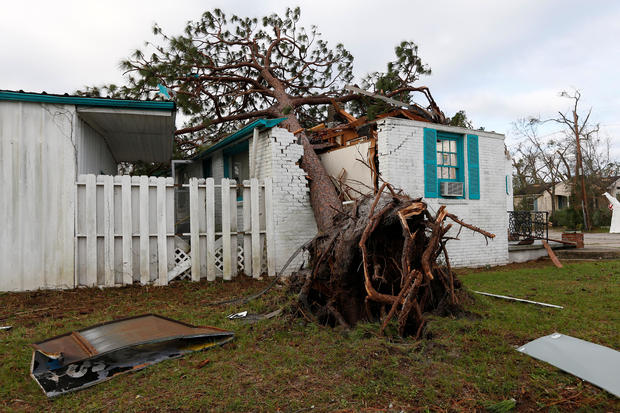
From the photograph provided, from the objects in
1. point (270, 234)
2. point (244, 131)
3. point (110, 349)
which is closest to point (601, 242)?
point (270, 234)

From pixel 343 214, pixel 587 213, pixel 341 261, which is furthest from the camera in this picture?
pixel 587 213

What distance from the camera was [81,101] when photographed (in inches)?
278

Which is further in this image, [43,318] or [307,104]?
[307,104]

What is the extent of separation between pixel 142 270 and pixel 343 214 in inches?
166

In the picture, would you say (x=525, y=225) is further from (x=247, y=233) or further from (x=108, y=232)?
(x=108, y=232)

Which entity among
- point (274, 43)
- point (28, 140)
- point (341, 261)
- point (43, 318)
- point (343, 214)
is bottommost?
point (43, 318)

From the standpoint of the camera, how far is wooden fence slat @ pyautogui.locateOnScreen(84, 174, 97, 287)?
22.9ft

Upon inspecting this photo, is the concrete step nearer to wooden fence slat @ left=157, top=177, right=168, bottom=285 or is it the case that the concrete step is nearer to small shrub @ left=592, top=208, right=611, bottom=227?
wooden fence slat @ left=157, top=177, right=168, bottom=285

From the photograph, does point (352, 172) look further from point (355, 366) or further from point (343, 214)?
point (355, 366)

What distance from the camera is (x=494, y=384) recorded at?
3.06 metres

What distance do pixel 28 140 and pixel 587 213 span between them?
33362 millimetres

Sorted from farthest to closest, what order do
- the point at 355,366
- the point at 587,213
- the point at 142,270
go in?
1. the point at 587,213
2. the point at 142,270
3. the point at 355,366

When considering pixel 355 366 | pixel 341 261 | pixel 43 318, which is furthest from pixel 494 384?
pixel 43 318

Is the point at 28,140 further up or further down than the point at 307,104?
further down
